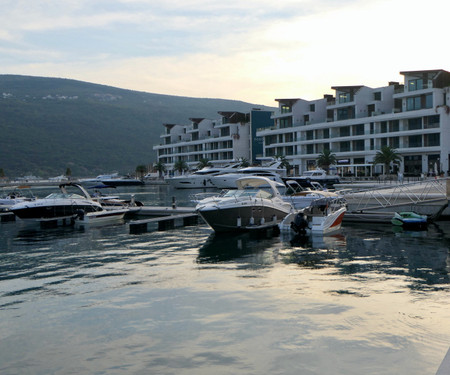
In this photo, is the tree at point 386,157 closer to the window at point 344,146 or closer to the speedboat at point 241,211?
the window at point 344,146

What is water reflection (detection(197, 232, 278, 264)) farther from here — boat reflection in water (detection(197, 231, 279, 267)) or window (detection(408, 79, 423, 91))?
window (detection(408, 79, 423, 91))

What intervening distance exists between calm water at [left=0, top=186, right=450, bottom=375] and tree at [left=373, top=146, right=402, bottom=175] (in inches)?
2296

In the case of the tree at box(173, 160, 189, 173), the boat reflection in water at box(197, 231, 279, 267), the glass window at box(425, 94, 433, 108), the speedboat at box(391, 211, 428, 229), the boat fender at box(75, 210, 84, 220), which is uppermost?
the glass window at box(425, 94, 433, 108)

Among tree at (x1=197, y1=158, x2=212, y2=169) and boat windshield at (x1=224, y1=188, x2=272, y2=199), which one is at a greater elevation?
tree at (x1=197, y1=158, x2=212, y2=169)

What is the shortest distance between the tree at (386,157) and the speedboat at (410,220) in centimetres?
5070

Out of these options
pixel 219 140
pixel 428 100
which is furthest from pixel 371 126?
pixel 219 140

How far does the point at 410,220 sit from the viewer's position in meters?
32.2

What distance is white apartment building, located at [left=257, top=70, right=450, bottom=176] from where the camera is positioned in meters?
80.4

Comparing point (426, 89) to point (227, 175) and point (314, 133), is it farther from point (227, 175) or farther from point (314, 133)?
point (227, 175)

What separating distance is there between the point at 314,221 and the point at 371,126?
65.9 metres

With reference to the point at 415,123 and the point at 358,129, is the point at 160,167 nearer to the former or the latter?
the point at 358,129

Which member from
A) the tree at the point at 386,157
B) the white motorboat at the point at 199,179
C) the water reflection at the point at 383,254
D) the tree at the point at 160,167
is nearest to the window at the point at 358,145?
the tree at the point at 386,157

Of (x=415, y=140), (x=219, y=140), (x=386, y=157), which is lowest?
(x=386, y=157)

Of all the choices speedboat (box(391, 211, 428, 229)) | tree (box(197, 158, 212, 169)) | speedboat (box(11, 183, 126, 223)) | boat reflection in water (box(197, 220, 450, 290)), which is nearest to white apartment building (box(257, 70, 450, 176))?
tree (box(197, 158, 212, 169))
